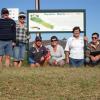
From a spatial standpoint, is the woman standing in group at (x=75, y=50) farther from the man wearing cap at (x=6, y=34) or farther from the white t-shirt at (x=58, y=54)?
the man wearing cap at (x=6, y=34)

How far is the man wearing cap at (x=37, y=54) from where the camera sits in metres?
14.9

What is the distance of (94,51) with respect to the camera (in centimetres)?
1504

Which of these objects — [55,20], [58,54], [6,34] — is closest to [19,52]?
[6,34]

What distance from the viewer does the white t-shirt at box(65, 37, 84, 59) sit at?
14961mm

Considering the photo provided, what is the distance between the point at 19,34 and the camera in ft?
48.3

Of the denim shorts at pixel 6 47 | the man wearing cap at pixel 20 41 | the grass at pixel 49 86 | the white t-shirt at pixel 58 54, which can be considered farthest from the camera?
the white t-shirt at pixel 58 54

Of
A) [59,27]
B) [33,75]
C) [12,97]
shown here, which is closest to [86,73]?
[33,75]

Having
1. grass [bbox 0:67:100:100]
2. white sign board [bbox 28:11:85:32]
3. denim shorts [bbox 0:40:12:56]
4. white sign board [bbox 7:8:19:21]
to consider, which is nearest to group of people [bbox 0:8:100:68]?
denim shorts [bbox 0:40:12:56]

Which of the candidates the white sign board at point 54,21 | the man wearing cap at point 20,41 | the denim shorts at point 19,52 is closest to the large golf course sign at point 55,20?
the white sign board at point 54,21

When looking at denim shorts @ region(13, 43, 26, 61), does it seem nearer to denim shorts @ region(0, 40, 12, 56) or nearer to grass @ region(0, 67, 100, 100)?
denim shorts @ region(0, 40, 12, 56)

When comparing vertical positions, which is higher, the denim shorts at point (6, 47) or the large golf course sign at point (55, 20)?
the large golf course sign at point (55, 20)

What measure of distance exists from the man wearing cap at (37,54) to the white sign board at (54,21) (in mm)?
1763

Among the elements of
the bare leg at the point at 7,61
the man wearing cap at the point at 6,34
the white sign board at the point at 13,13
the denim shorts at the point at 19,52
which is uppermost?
the white sign board at the point at 13,13

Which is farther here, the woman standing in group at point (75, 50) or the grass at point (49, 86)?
the woman standing in group at point (75, 50)
